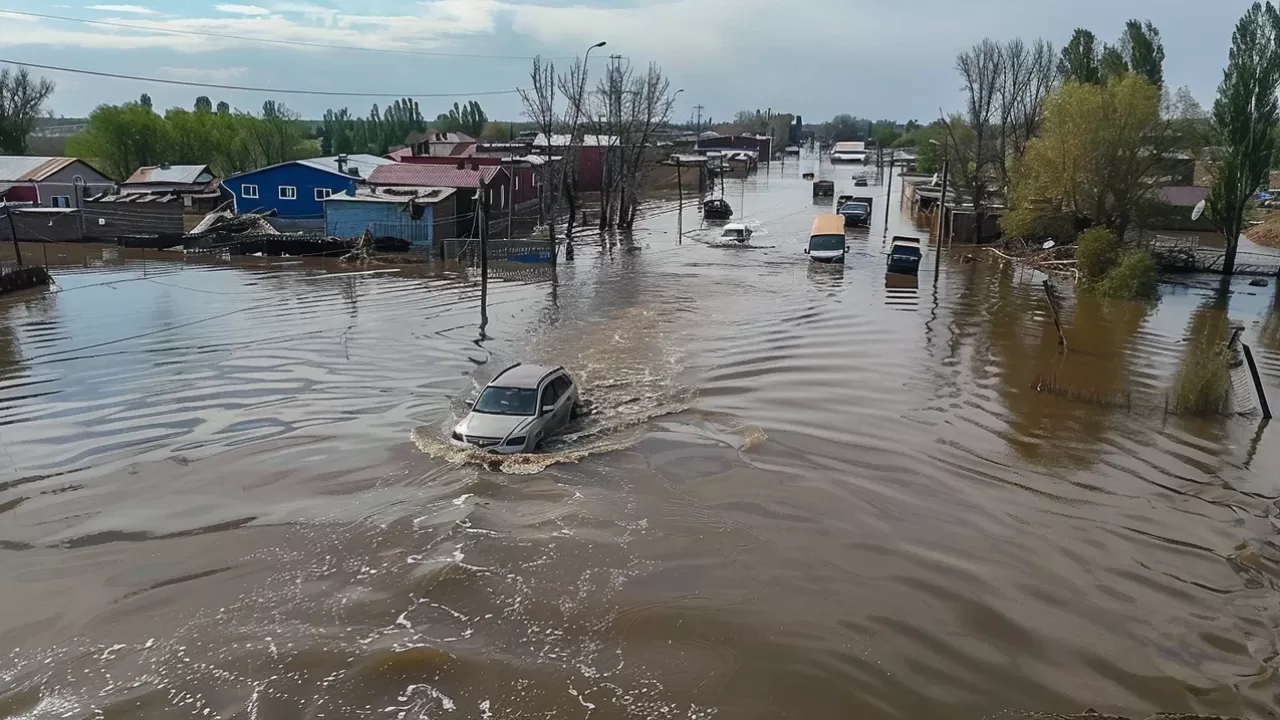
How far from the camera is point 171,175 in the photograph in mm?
68250

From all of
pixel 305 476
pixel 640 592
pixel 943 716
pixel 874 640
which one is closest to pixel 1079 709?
pixel 943 716

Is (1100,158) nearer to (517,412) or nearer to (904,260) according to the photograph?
(904,260)

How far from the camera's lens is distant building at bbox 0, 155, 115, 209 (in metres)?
59.2

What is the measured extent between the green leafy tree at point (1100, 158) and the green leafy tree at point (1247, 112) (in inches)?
105

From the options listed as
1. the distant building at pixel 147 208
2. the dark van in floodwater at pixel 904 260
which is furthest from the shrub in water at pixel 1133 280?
the distant building at pixel 147 208

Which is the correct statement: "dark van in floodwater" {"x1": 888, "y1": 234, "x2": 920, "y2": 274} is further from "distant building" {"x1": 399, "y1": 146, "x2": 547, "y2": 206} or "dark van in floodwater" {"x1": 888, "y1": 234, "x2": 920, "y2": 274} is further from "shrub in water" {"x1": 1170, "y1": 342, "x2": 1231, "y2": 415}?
"distant building" {"x1": 399, "y1": 146, "x2": 547, "y2": 206}

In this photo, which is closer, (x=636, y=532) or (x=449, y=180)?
(x=636, y=532)

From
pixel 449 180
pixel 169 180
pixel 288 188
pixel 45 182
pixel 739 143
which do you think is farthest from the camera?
pixel 739 143

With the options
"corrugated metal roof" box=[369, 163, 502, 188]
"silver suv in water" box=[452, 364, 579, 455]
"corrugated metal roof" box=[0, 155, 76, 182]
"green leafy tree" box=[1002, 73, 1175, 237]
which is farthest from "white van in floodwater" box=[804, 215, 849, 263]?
"corrugated metal roof" box=[0, 155, 76, 182]

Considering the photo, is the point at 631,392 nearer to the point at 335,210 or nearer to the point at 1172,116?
the point at 335,210

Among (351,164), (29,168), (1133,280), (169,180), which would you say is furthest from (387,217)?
(1133,280)

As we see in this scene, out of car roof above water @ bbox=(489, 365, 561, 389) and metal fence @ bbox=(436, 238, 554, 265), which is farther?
metal fence @ bbox=(436, 238, 554, 265)

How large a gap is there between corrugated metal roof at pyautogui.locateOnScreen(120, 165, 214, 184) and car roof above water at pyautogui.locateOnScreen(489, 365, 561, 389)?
197 feet

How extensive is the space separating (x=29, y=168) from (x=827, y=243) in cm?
5456
